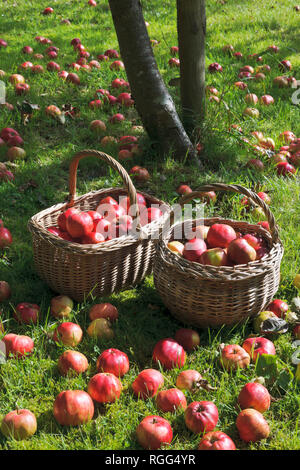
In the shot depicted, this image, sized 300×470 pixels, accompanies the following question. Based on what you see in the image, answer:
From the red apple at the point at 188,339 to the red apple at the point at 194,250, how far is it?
1.27ft

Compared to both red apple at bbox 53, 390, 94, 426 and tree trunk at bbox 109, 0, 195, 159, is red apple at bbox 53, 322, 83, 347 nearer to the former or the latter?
red apple at bbox 53, 390, 94, 426

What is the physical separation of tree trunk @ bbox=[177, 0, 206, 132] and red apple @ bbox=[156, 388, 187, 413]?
2760 millimetres

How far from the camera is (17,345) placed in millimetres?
2570

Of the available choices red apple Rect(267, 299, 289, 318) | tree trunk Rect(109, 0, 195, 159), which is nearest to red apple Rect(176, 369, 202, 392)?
red apple Rect(267, 299, 289, 318)

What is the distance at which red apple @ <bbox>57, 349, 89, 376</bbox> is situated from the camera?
97.6 inches

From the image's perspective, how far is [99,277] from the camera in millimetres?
2941

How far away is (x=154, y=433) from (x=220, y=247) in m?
1.14

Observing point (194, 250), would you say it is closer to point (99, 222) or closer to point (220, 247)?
point (220, 247)

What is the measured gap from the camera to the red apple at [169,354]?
99.3 inches

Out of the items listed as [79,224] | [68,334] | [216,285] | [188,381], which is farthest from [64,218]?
[188,381]

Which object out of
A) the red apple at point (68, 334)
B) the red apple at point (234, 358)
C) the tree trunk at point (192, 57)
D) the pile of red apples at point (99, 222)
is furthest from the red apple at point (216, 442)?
the tree trunk at point (192, 57)

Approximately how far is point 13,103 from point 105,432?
12.5 ft
